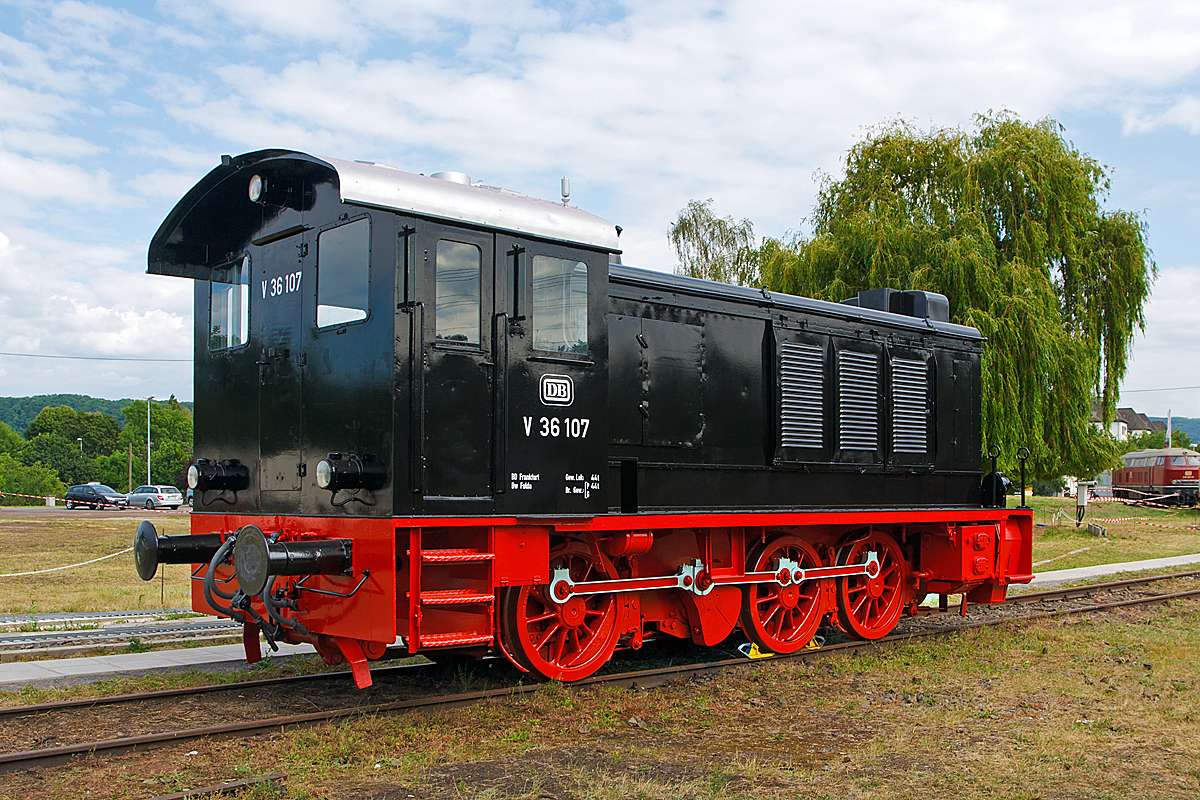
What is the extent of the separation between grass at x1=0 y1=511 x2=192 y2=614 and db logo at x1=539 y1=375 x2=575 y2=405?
8323mm


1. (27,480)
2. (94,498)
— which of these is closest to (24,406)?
(27,480)

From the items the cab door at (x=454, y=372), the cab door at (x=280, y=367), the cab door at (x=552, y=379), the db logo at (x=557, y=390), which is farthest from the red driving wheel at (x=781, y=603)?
the cab door at (x=280, y=367)

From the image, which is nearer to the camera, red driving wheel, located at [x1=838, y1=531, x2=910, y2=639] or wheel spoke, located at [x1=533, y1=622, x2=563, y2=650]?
wheel spoke, located at [x1=533, y1=622, x2=563, y2=650]

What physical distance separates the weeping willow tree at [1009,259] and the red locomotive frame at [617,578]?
10.6 metres

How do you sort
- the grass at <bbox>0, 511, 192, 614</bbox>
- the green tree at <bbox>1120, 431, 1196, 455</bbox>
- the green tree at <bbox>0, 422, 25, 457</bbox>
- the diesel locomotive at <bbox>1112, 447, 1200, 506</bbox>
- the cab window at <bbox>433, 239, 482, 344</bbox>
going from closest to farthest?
the cab window at <bbox>433, 239, 482, 344</bbox> → the grass at <bbox>0, 511, 192, 614</bbox> → the diesel locomotive at <bbox>1112, 447, 1200, 506</bbox> → the green tree at <bbox>1120, 431, 1196, 455</bbox> → the green tree at <bbox>0, 422, 25, 457</bbox>

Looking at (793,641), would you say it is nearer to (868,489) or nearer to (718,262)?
(868,489)

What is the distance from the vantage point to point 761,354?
958 cm

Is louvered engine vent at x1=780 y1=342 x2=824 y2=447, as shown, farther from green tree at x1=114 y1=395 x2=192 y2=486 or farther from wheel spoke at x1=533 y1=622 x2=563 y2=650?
green tree at x1=114 y1=395 x2=192 y2=486

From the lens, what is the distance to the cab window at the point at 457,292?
6.60 metres

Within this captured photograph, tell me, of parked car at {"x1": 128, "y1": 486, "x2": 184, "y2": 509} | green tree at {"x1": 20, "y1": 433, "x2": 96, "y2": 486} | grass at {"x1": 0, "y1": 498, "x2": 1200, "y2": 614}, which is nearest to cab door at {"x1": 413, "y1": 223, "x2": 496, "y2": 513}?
grass at {"x1": 0, "y1": 498, "x2": 1200, "y2": 614}

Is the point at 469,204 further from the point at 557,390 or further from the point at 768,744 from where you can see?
the point at 768,744

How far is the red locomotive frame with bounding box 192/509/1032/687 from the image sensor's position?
6.41 m

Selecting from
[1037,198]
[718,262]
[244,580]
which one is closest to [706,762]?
[244,580]

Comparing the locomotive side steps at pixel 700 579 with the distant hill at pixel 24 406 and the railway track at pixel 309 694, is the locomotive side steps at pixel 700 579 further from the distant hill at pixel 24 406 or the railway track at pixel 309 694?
the distant hill at pixel 24 406
